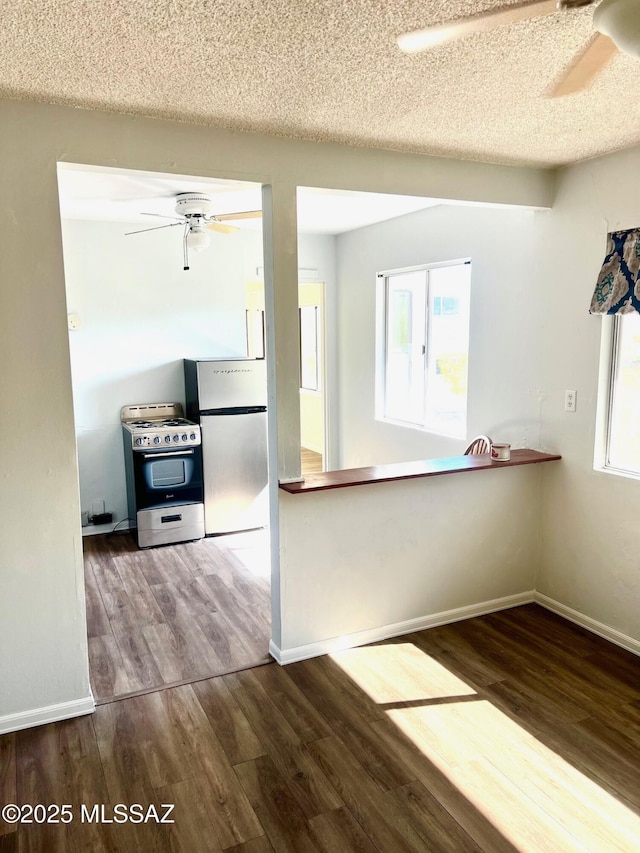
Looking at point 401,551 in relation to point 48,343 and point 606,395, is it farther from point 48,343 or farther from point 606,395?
point 48,343

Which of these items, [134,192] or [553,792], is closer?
[553,792]

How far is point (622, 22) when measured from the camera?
1372 millimetres

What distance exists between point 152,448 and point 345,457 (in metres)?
2.08

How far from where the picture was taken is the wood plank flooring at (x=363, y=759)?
2.03 m

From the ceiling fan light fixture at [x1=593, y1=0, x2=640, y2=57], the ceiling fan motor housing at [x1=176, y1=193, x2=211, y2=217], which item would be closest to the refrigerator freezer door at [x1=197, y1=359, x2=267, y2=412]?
the ceiling fan motor housing at [x1=176, y1=193, x2=211, y2=217]

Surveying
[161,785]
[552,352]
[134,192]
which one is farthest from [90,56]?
[552,352]

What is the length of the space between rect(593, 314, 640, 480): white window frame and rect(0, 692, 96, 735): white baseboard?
2736 millimetres

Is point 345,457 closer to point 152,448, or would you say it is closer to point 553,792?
point 152,448

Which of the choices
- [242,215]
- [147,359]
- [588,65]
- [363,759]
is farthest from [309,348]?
[588,65]

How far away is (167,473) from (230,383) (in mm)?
870

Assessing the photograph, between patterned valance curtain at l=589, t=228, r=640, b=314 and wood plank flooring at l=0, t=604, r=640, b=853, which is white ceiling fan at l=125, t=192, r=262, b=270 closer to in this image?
patterned valance curtain at l=589, t=228, r=640, b=314

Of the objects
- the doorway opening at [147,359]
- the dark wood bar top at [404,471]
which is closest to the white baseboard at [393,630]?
the doorway opening at [147,359]

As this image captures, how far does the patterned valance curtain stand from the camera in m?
2.99

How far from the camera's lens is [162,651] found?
10.5 ft
